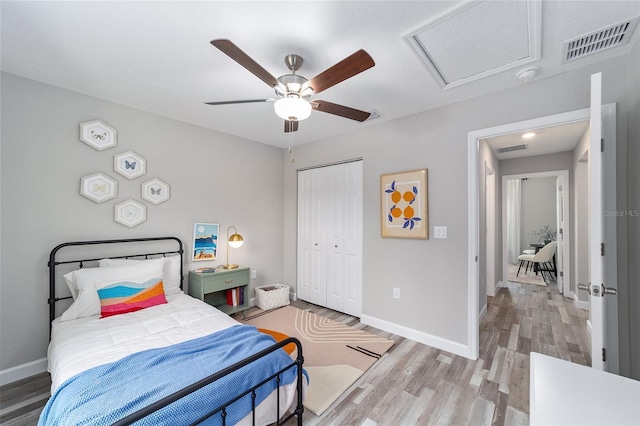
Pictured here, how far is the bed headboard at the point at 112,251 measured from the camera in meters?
2.31

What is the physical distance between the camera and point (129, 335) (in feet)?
5.96

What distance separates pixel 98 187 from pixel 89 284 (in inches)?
38.4

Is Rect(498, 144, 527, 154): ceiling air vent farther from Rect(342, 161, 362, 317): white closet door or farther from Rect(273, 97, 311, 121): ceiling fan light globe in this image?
Rect(273, 97, 311, 121): ceiling fan light globe

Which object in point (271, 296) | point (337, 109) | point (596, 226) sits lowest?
point (271, 296)

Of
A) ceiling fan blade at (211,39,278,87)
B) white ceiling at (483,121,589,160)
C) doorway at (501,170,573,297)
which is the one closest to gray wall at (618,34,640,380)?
white ceiling at (483,121,589,160)

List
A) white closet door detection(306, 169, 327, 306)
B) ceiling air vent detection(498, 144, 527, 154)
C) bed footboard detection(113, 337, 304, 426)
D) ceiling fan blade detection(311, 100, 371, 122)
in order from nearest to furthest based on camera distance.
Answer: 1. bed footboard detection(113, 337, 304, 426)
2. ceiling fan blade detection(311, 100, 371, 122)
3. white closet door detection(306, 169, 327, 306)
4. ceiling air vent detection(498, 144, 527, 154)

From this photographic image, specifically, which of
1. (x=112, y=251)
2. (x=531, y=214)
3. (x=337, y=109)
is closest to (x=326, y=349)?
(x=337, y=109)

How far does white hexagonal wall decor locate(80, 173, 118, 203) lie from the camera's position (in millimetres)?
2510

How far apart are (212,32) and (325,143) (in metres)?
2.31

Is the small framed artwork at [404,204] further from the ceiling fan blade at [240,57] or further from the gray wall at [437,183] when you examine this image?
the ceiling fan blade at [240,57]

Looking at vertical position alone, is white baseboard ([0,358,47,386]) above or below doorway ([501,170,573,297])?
below

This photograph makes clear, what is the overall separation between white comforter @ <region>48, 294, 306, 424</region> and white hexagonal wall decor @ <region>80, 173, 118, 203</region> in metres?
1.14

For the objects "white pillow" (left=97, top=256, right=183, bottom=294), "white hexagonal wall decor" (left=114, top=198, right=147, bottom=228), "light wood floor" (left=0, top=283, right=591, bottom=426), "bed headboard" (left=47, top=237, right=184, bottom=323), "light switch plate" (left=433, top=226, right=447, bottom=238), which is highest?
"white hexagonal wall decor" (left=114, top=198, right=147, bottom=228)

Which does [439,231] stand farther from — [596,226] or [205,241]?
[205,241]
